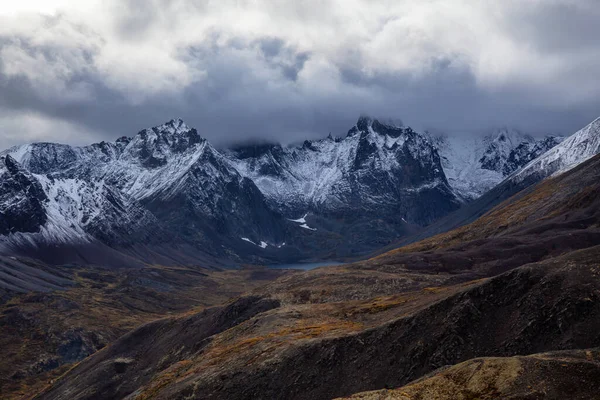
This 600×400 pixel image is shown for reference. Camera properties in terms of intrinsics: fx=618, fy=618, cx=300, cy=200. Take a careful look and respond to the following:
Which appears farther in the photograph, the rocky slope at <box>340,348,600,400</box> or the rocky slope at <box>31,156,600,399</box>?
the rocky slope at <box>31,156,600,399</box>

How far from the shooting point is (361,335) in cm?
6688

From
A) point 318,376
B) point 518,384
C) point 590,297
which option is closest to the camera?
point 518,384

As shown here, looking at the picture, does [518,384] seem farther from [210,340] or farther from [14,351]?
[14,351]

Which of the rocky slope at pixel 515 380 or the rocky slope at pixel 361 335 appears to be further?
the rocky slope at pixel 361 335

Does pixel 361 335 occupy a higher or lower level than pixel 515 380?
higher

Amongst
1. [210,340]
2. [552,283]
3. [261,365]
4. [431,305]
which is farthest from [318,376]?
[210,340]

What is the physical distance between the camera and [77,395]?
105688 millimetres

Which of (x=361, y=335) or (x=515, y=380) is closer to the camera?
(x=515, y=380)

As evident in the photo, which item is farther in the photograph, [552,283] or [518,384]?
[552,283]

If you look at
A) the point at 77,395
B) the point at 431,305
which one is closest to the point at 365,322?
the point at 431,305

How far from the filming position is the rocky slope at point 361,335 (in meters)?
55.5

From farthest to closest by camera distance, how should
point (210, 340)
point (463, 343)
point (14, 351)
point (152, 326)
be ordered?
1. point (14, 351)
2. point (152, 326)
3. point (210, 340)
4. point (463, 343)

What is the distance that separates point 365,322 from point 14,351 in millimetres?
140197

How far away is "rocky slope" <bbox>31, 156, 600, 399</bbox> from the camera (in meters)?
55.5
